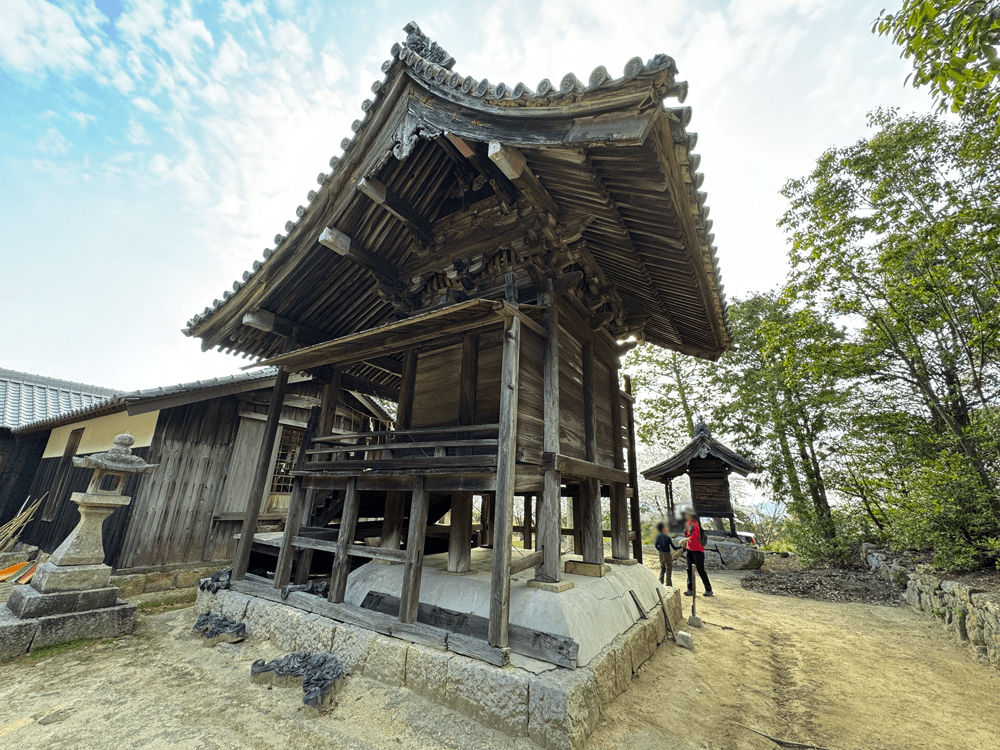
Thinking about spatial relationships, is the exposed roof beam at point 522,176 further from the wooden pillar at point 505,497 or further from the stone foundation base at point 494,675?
the stone foundation base at point 494,675

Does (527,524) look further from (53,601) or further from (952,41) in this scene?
(952,41)

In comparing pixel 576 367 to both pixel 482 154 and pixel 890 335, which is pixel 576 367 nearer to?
pixel 482 154

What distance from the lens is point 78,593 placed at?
5441 mm

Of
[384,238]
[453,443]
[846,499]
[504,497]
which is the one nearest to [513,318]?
[453,443]

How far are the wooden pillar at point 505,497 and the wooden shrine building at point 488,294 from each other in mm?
21

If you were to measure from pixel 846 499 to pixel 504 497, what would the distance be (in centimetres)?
1414

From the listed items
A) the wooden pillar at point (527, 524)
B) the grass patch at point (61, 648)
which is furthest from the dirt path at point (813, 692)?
the grass patch at point (61, 648)

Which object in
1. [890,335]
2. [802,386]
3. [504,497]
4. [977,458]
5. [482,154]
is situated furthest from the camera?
[802,386]

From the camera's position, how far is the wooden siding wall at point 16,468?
11.9 metres

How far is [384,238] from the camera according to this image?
6.02 meters

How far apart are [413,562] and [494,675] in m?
1.36

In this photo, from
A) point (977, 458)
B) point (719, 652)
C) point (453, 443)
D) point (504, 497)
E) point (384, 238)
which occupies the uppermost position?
point (384, 238)

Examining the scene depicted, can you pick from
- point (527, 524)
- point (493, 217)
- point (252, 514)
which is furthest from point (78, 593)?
point (493, 217)

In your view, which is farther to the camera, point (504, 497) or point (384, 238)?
point (384, 238)
